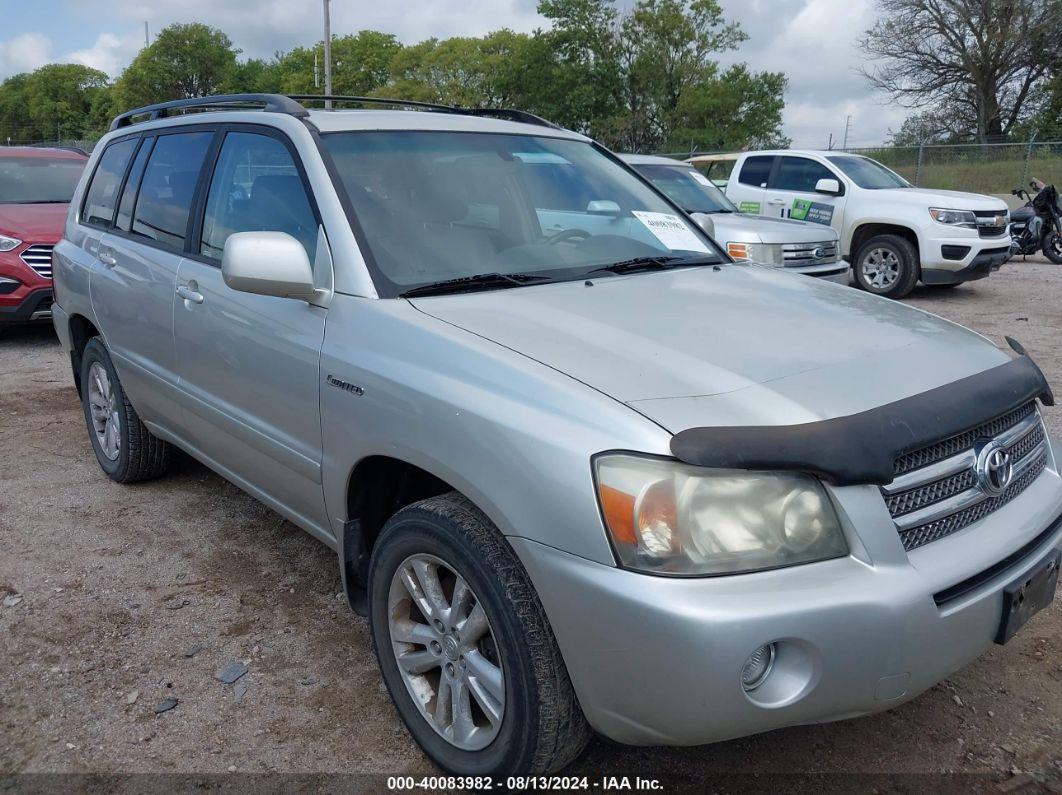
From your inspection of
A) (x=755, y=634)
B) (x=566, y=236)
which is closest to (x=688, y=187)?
(x=566, y=236)

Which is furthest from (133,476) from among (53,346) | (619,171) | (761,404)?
(53,346)

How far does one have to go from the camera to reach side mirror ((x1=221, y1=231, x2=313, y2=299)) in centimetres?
256

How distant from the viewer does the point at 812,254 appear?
8.70 metres

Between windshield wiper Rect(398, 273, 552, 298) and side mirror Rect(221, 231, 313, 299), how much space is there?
0.31m

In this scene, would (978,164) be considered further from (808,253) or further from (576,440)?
(576,440)

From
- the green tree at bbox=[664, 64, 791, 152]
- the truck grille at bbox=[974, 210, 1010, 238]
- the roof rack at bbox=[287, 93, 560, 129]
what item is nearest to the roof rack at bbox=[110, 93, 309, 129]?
the roof rack at bbox=[287, 93, 560, 129]

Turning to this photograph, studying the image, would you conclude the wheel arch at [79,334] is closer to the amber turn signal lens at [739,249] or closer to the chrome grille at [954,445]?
the chrome grille at [954,445]

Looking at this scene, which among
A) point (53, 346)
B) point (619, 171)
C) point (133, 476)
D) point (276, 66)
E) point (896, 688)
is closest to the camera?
point (896, 688)

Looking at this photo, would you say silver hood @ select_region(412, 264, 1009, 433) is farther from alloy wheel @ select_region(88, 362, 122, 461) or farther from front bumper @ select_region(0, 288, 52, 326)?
front bumper @ select_region(0, 288, 52, 326)

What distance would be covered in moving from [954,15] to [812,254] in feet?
116

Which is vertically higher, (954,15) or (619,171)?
(954,15)

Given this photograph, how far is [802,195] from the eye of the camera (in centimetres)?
1133

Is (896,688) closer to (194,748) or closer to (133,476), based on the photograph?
(194,748)

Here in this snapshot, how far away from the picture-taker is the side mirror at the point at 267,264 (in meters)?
2.56
